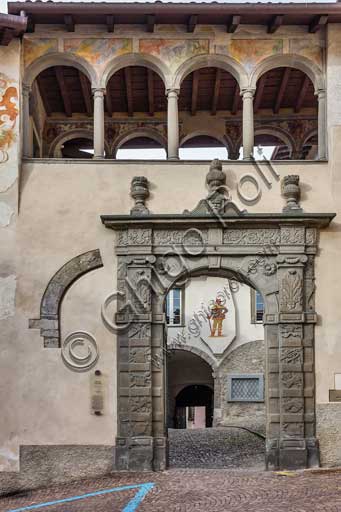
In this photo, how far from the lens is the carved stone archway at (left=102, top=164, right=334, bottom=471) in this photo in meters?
12.8

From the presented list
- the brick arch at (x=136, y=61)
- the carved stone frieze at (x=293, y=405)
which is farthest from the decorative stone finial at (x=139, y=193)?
the carved stone frieze at (x=293, y=405)

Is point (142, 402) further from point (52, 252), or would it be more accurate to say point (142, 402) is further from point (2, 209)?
point (2, 209)

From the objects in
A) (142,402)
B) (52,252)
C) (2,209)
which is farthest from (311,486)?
(2,209)

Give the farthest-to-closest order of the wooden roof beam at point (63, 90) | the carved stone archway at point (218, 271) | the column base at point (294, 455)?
the wooden roof beam at point (63, 90) → the carved stone archway at point (218, 271) → the column base at point (294, 455)

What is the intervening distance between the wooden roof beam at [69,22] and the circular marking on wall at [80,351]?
16.0 feet

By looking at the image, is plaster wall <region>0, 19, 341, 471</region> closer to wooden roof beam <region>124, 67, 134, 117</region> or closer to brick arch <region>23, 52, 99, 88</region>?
brick arch <region>23, 52, 99, 88</region>

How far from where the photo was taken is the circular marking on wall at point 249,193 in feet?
43.9

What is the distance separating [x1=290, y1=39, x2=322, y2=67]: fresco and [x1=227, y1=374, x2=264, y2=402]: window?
1213 centimetres

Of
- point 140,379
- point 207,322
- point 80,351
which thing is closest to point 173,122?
point 80,351

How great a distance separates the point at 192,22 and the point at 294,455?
273 inches

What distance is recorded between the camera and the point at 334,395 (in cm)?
1292

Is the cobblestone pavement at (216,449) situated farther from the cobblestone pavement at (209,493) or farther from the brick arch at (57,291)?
the brick arch at (57,291)

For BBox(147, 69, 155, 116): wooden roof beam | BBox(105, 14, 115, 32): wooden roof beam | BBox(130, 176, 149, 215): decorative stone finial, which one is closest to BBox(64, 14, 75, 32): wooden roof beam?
BBox(105, 14, 115, 32): wooden roof beam

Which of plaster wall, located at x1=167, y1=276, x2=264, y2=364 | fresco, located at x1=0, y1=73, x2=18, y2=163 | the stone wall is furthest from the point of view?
plaster wall, located at x1=167, y1=276, x2=264, y2=364
